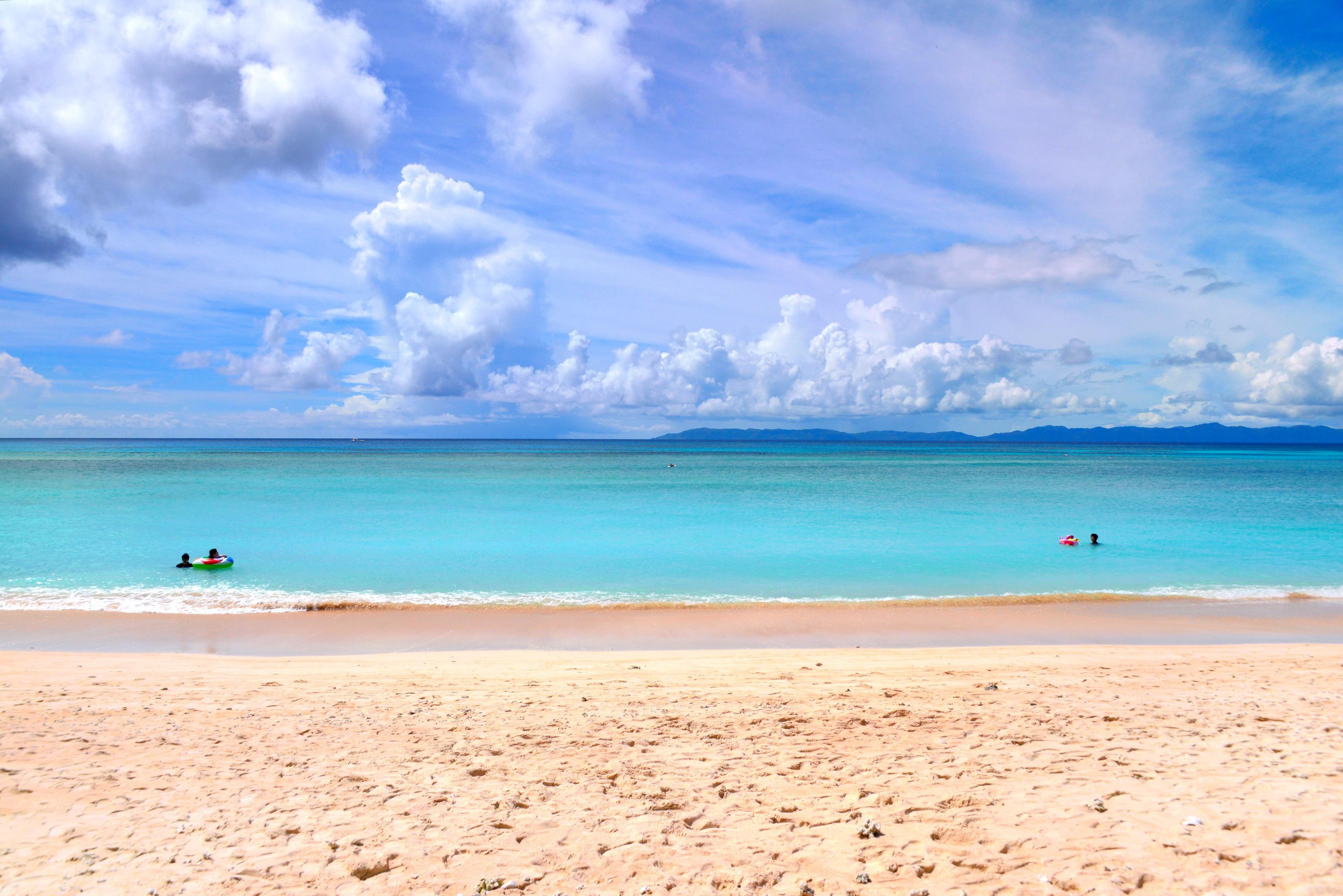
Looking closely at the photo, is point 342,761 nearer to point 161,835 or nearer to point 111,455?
point 161,835

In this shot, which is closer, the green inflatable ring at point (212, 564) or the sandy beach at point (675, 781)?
the sandy beach at point (675, 781)

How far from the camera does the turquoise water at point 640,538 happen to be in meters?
18.7

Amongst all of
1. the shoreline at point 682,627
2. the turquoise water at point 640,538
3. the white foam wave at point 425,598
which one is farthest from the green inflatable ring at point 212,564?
the shoreline at point 682,627

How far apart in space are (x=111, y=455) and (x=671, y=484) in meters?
105

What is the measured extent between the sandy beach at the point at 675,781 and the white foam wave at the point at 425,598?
5.89m

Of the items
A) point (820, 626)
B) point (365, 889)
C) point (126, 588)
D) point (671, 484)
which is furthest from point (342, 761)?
point (671, 484)

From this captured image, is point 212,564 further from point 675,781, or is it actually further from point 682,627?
point 675,781

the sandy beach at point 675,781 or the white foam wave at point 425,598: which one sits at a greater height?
the sandy beach at point 675,781

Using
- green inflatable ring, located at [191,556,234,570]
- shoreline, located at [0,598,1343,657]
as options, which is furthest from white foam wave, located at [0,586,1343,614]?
green inflatable ring, located at [191,556,234,570]

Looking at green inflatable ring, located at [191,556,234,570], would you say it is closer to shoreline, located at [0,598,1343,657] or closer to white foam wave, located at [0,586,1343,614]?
white foam wave, located at [0,586,1343,614]

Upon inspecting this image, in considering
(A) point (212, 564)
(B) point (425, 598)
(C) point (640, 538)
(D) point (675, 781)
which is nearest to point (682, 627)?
(B) point (425, 598)

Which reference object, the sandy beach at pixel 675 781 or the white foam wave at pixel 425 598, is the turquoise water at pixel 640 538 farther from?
the sandy beach at pixel 675 781

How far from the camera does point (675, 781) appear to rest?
6.55 m

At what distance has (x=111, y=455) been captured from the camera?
107 metres
